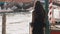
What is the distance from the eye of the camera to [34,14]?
625 centimetres

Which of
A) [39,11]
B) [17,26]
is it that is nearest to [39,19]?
[39,11]

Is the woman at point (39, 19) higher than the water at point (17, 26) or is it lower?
higher

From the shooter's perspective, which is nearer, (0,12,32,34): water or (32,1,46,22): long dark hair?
(32,1,46,22): long dark hair

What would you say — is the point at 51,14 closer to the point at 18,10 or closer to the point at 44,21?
the point at 44,21

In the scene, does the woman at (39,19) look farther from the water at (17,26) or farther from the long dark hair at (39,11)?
the water at (17,26)

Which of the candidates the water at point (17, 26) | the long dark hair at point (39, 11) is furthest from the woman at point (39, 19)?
the water at point (17, 26)

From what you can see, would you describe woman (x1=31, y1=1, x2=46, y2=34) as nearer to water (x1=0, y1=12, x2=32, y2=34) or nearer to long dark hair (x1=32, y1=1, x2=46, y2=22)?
long dark hair (x1=32, y1=1, x2=46, y2=22)

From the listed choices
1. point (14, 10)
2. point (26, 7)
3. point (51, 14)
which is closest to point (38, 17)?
point (51, 14)

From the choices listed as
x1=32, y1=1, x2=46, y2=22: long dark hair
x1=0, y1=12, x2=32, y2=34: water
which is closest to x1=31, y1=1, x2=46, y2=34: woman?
x1=32, y1=1, x2=46, y2=22: long dark hair

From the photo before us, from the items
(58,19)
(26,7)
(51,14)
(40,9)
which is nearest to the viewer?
(40,9)

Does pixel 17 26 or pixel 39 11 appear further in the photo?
pixel 17 26

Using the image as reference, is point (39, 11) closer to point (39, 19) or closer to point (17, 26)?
point (39, 19)

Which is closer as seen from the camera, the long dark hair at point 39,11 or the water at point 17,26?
the long dark hair at point 39,11

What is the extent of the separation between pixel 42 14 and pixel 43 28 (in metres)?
0.43
